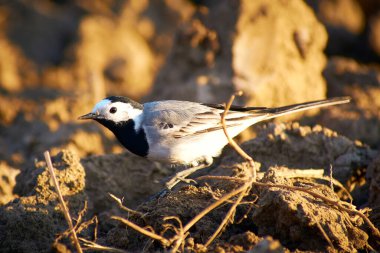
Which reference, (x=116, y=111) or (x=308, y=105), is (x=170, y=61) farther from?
(x=308, y=105)

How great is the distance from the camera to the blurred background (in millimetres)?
9852

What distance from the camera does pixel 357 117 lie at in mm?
9664

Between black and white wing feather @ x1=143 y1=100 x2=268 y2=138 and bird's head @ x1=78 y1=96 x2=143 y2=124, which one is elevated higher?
bird's head @ x1=78 y1=96 x2=143 y2=124

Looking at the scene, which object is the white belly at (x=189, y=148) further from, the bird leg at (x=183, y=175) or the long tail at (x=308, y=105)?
the long tail at (x=308, y=105)

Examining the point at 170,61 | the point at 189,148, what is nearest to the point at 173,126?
the point at 189,148

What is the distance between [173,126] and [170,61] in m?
3.84

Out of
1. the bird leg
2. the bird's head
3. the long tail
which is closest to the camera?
the bird leg

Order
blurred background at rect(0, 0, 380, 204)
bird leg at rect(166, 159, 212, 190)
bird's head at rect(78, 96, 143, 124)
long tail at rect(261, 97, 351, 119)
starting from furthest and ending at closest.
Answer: blurred background at rect(0, 0, 380, 204) → long tail at rect(261, 97, 351, 119) → bird's head at rect(78, 96, 143, 124) → bird leg at rect(166, 159, 212, 190)

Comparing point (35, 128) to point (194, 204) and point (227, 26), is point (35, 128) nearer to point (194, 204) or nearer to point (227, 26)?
point (227, 26)

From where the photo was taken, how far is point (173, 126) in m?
7.02

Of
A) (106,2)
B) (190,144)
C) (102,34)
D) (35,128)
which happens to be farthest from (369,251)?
(106,2)

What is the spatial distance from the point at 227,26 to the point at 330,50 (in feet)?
13.1

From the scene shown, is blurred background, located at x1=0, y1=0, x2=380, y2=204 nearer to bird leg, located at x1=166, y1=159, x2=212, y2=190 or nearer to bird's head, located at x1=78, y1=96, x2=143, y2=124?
bird's head, located at x1=78, y1=96, x2=143, y2=124

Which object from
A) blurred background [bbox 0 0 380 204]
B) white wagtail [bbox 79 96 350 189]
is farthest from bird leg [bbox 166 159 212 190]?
blurred background [bbox 0 0 380 204]
